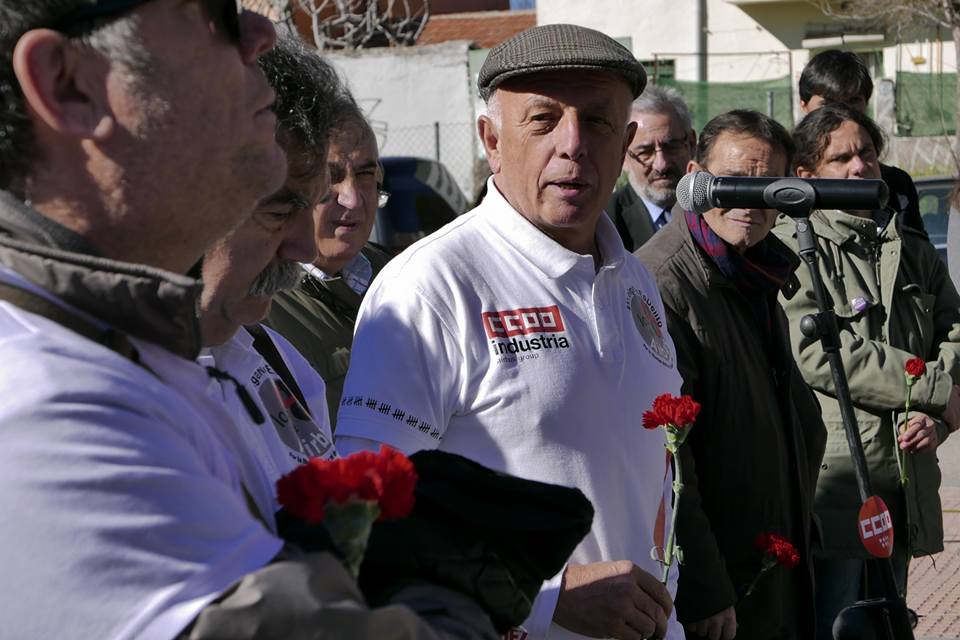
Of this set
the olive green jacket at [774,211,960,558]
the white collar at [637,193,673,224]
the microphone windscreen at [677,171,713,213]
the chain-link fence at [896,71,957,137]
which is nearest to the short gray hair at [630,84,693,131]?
the white collar at [637,193,673,224]

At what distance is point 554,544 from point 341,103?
128 cm

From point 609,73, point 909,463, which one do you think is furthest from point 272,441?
point 909,463

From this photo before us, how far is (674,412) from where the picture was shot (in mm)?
2334

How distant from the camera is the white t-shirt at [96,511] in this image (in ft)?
3.36

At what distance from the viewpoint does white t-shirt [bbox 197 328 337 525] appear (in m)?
1.57

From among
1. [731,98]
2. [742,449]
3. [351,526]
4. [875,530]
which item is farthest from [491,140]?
[731,98]

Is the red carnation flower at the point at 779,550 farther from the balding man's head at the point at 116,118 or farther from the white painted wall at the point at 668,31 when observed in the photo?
the white painted wall at the point at 668,31

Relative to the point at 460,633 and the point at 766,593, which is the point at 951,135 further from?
the point at 460,633

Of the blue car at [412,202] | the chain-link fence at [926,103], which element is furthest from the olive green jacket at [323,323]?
the chain-link fence at [926,103]

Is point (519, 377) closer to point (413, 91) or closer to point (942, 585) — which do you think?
point (942, 585)

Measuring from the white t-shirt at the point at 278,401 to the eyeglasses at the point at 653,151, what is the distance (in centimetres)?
394

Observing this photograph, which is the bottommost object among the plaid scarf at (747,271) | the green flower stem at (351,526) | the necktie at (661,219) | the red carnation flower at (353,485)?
the necktie at (661,219)

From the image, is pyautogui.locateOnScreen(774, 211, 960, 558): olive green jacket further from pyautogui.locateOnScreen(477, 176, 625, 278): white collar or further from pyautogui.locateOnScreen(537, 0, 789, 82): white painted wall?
pyautogui.locateOnScreen(537, 0, 789, 82): white painted wall

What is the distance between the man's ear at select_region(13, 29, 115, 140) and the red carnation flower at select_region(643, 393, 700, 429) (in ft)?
4.43
